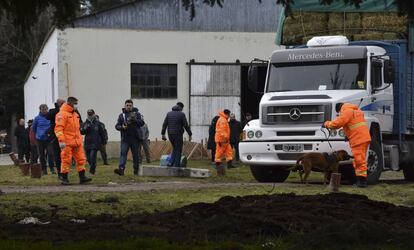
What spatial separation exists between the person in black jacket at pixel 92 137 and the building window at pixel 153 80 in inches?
524

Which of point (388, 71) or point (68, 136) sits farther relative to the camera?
point (388, 71)

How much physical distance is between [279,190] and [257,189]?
1.88ft

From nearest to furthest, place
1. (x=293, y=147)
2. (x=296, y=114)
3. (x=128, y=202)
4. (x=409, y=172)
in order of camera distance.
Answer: (x=128, y=202)
(x=293, y=147)
(x=296, y=114)
(x=409, y=172)

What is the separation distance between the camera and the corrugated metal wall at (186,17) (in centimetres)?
3706

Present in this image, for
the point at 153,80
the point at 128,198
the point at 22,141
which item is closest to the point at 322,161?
the point at 128,198

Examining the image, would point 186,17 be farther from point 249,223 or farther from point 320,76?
Result: point 249,223

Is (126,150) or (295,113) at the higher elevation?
(295,113)

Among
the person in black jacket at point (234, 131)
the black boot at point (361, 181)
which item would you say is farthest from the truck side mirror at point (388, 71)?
the person in black jacket at point (234, 131)

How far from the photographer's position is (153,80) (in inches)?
1467

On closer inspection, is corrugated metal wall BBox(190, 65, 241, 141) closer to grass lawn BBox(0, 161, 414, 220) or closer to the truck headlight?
grass lawn BBox(0, 161, 414, 220)

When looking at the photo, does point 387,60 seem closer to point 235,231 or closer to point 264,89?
point 264,89

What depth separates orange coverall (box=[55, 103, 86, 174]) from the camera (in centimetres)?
1797

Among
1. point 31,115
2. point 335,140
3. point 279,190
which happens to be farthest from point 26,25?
point 31,115

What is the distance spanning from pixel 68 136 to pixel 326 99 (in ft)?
17.2
